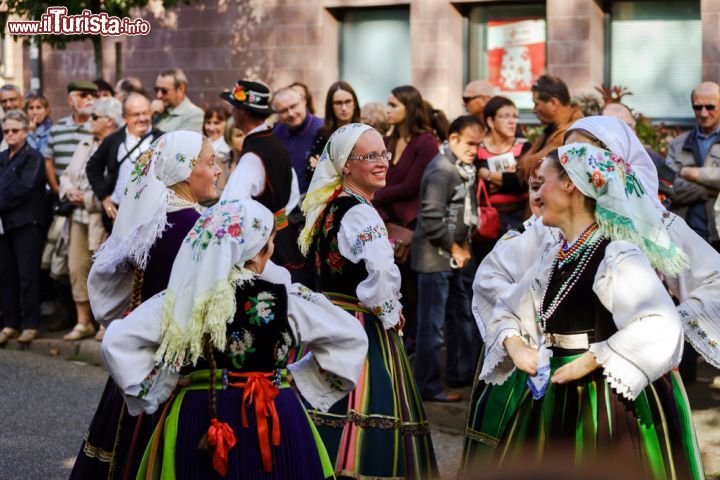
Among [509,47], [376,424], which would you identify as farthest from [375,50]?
[376,424]

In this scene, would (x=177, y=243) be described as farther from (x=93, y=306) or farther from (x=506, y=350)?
(x=506, y=350)

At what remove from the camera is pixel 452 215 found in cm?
864

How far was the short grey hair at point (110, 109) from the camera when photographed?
10891 mm

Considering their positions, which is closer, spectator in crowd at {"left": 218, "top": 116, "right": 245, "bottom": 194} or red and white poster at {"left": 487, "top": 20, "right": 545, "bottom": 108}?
spectator in crowd at {"left": 218, "top": 116, "right": 245, "bottom": 194}

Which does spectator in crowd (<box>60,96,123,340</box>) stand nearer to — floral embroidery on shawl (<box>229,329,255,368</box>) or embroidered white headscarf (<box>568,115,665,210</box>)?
embroidered white headscarf (<box>568,115,665,210</box>)

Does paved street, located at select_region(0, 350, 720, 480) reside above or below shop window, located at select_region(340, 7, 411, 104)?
below

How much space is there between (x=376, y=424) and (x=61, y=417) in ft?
11.0

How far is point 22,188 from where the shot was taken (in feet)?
37.2

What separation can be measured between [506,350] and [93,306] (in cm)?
179

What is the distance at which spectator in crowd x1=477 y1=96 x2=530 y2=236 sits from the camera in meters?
8.95

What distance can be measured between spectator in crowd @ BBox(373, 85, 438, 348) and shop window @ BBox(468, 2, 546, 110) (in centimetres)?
543

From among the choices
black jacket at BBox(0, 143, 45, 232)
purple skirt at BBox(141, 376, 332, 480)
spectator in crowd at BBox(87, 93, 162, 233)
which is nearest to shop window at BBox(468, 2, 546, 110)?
spectator in crowd at BBox(87, 93, 162, 233)

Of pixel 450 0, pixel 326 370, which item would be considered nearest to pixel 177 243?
pixel 326 370

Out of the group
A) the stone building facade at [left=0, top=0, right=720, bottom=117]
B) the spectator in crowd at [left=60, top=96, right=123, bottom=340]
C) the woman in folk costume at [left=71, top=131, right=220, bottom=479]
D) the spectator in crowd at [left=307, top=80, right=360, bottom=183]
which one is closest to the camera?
the woman in folk costume at [left=71, top=131, right=220, bottom=479]
